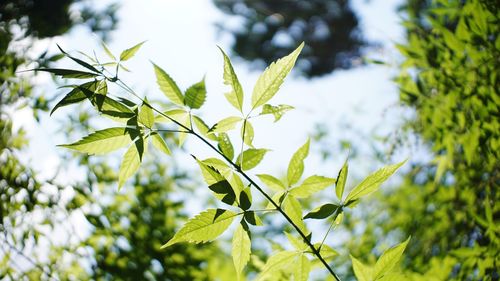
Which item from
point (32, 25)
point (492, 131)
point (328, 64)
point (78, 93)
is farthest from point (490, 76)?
point (328, 64)

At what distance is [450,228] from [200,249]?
150cm

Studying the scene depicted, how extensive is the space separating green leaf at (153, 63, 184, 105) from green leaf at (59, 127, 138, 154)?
12cm

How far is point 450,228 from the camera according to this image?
206cm

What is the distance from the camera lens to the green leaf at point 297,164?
0.75 m

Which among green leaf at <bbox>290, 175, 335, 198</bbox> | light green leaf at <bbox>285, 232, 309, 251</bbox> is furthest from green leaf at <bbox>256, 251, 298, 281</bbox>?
green leaf at <bbox>290, 175, 335, 198</bbox>

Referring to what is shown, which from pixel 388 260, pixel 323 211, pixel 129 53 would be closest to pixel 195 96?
pixel 129 53

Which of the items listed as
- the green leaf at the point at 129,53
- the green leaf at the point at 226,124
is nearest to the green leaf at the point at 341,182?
the green leaf at the point at 226,124

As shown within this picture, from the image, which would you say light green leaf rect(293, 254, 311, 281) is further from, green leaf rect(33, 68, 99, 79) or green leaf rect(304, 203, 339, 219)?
green leaf rect(33, 68, 99, 79)

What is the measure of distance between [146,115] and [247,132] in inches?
8.5

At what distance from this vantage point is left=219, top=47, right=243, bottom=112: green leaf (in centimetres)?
68

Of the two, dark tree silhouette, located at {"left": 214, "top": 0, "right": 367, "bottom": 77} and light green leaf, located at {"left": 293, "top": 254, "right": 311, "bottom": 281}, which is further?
dark tree silhouette, located at {"left": 214, "top": 0, "right": 367, "bottom": 77}

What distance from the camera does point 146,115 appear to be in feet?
2.32

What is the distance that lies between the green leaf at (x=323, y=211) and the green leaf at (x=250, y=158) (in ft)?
0.51

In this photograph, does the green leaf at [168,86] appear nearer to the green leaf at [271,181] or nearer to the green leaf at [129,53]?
the green leaf at [129,53]
